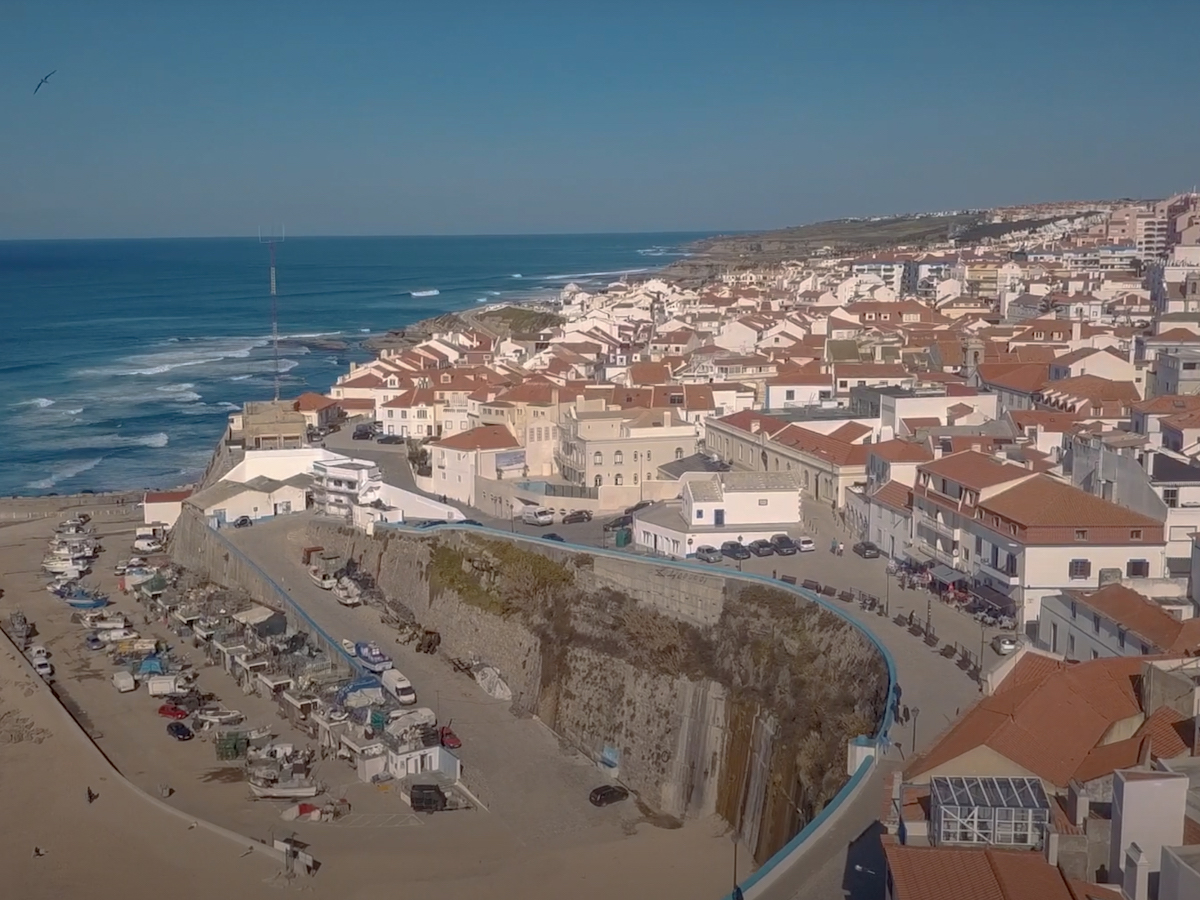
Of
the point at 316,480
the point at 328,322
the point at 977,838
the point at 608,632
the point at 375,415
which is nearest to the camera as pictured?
the point at 977,838

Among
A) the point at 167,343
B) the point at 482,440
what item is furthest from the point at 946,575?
the point at 167,343

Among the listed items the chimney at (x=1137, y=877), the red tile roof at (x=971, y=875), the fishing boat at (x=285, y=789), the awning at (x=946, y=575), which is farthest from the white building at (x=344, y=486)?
the chimney at (x=1137, y=877)

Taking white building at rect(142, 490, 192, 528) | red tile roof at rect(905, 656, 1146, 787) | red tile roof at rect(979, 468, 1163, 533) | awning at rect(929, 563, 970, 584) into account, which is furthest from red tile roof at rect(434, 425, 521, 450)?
red tile roof at rect(905, 656, 1146, 787)

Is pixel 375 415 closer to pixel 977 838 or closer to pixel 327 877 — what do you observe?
pixel 327 877

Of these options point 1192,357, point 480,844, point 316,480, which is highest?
point 1192,357

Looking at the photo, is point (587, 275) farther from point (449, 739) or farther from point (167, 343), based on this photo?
point (449, 739)

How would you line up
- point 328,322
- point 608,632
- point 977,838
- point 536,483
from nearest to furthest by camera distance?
point 977,838 → point 608,632 → point 536,483 → point 328,322

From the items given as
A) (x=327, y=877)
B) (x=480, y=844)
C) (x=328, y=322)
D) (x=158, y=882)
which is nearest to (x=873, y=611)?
(x=480, y=844)

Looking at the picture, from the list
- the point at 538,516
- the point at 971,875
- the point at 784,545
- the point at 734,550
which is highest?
the point at 971,875
